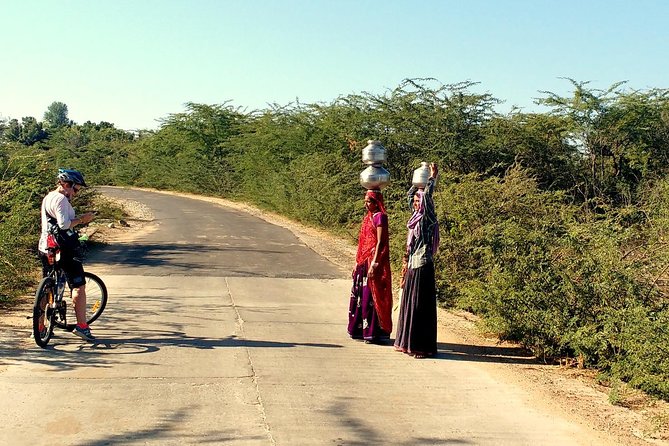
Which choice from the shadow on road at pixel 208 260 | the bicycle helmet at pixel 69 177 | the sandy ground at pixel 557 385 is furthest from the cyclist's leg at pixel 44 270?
the shadow on road at pixel 208 260

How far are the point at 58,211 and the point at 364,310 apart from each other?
3.46 m

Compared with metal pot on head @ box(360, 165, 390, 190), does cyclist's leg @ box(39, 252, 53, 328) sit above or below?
below

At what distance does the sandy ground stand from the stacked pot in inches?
79.7

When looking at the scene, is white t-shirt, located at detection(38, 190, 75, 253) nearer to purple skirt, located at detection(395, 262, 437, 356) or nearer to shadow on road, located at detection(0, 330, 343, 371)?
shadow on road, located at detection(0, 330, 343, 371)

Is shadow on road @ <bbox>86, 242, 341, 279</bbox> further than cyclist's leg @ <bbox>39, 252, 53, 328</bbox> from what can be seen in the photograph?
Yes

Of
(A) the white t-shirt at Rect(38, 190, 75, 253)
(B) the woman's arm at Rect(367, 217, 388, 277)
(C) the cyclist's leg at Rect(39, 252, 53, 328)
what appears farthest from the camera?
(B) the woman's arm at Rect(367, 217, 388, 277)

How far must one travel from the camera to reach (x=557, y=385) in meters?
7.13

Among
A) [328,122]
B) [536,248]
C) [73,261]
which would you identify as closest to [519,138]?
[328,122]

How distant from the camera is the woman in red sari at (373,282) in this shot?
27.0 feet

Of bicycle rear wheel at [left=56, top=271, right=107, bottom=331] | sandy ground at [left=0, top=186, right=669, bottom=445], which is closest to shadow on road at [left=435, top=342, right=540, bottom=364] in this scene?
sandy ground at [left=0, top=186, right=669, bottom=445]

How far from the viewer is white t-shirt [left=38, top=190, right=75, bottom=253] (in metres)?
7.60

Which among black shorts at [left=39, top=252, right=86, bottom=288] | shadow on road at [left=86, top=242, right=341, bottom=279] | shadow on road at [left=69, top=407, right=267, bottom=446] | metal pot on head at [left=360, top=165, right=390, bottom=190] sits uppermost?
metal pot on head at [left=360, top=165, right=390, bottom=190]

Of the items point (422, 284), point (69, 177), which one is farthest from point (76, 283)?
point (422, 284)

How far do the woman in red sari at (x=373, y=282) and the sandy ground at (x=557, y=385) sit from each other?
92 cm
